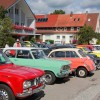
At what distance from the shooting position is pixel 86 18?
7456 cm

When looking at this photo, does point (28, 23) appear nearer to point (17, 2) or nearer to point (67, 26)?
point (17, 2)

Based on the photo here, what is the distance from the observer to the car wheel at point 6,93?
24.7 ft

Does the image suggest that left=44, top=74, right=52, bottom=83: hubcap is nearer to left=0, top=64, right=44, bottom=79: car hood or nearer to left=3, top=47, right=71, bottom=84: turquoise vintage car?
left=3, top=47, right=71, bottom=84: turquoise vintage car

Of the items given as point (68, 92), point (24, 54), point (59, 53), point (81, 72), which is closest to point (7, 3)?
point (59, 53)

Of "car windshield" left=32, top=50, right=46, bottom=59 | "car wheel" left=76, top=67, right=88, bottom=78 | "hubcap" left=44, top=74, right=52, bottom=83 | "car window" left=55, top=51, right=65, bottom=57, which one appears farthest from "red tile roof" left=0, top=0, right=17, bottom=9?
"hubcap" left=44, top=74, right=52, bottom=83

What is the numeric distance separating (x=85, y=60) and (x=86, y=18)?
200 feet

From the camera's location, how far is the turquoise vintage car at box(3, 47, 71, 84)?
11602 millimetres

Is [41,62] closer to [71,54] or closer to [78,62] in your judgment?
[78,62]

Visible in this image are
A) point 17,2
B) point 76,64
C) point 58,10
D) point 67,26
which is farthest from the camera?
point 58,10

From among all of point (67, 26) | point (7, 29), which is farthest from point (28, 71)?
point (67, 26)

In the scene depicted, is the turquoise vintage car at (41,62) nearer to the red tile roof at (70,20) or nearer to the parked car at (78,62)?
the parked car at (78,62)

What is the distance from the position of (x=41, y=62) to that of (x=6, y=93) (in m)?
4.44

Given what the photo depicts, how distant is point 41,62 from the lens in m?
11.9

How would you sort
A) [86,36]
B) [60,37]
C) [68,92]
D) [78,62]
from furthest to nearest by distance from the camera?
[60,37] → [86,36] → [78,62] → [68,92]
